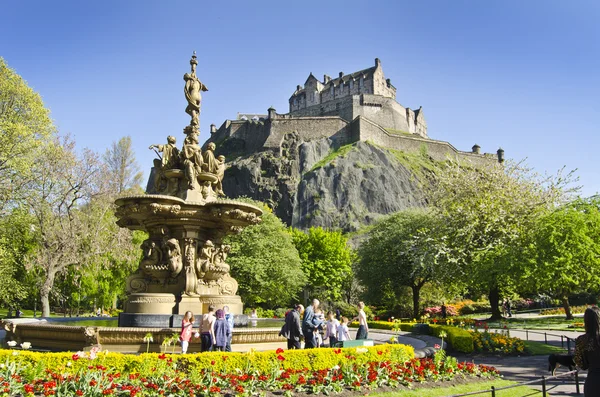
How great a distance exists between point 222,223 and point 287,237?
27282 mm

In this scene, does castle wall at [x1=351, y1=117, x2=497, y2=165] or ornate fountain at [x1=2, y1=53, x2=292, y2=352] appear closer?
ornate fountain at [x1=2, y1=53, x2=292, y2=352]

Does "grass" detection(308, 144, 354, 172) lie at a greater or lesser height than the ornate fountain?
greater

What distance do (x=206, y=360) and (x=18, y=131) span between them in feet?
66.2

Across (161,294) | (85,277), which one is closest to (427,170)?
(85,277)

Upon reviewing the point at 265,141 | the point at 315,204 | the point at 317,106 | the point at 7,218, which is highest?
the point at 317,106

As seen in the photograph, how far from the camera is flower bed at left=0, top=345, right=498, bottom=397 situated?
258 inches

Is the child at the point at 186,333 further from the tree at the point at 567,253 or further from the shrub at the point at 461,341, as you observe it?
the tree at the point at 567,253

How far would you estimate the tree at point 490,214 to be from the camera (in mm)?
26547

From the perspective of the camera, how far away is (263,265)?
35.2m

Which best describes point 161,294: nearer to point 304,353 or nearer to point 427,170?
point 304,353

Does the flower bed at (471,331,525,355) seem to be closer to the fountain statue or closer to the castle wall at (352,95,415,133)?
the fountain statue

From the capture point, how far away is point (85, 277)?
32.4 meters

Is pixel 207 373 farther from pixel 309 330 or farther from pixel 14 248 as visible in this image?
pixel 14 248

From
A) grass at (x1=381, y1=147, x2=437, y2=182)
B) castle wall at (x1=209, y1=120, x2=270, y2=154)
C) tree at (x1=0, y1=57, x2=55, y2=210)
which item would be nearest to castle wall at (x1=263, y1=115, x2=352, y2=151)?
castle wall at (x1=209, y1=120, x2=270, y2=154)
